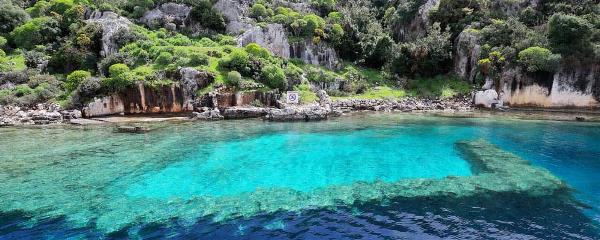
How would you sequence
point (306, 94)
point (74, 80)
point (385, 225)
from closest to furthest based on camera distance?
1. point (385, 225)
2. point (74, 80)
3. point (306, 94)

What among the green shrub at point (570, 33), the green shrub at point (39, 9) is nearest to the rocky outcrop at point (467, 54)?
the green shrub at point (570, 33)

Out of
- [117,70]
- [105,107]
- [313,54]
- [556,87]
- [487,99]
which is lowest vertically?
[105,107]

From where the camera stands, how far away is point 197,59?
45844 mm

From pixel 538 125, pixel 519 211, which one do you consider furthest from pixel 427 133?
pixel 519 211

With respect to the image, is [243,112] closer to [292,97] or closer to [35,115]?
[292,97]

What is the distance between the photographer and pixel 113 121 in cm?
3675

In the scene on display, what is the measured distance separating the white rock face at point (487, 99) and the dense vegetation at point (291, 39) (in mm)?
3371

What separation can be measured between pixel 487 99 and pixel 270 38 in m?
31.7

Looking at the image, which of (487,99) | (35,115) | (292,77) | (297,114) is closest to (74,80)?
(35,115)

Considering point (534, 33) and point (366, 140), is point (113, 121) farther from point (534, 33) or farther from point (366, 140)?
point (534, 33)

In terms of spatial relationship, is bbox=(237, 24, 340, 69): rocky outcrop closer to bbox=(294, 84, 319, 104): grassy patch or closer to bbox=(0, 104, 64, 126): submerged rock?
bbox=(294, 84, 319, 104): grassy patch

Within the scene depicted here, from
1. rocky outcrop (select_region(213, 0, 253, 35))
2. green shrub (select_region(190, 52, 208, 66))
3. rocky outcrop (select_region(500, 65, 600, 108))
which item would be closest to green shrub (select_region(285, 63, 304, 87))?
green shrub (select_region(190, 52, 208, 66))

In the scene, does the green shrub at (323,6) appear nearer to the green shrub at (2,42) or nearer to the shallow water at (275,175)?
the shallow water at (275,175)

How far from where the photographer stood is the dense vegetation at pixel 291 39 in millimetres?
42969
